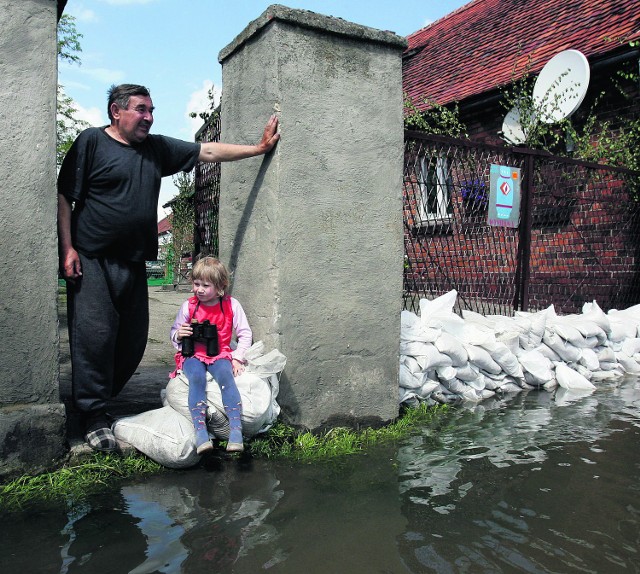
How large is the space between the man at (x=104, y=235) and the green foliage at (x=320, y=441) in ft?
2.67

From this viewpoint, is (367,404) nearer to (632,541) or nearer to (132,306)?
(132,306)

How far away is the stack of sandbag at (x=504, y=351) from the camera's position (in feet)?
14.8

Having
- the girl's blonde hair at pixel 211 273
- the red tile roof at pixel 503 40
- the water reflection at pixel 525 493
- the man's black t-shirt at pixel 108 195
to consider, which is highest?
the red tile roof at pixel 503 40

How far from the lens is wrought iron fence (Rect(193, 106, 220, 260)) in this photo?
4.92 meters

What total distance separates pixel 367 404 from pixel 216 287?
1.19 meters

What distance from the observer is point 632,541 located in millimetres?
2385

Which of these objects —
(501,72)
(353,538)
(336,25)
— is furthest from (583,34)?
(353,538)

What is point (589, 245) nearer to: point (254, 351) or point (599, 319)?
point (599, 319)

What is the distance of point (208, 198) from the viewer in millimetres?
5168

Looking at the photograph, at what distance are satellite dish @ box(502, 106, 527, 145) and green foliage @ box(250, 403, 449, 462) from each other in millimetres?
6777

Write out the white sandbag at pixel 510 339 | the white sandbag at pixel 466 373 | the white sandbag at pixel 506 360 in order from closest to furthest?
the white sandbag at pixel 466 373 → the white sandbag at pixel 506 360 → the white sandbag at pixel 510 339

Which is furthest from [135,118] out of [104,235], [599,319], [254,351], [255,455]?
[599,319]

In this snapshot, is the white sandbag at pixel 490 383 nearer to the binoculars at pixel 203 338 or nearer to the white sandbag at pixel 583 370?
the white sandbag at pixel 583 370

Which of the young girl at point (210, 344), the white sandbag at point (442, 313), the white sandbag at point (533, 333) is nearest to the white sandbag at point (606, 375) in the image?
the white sandbag at point (533, 333)
